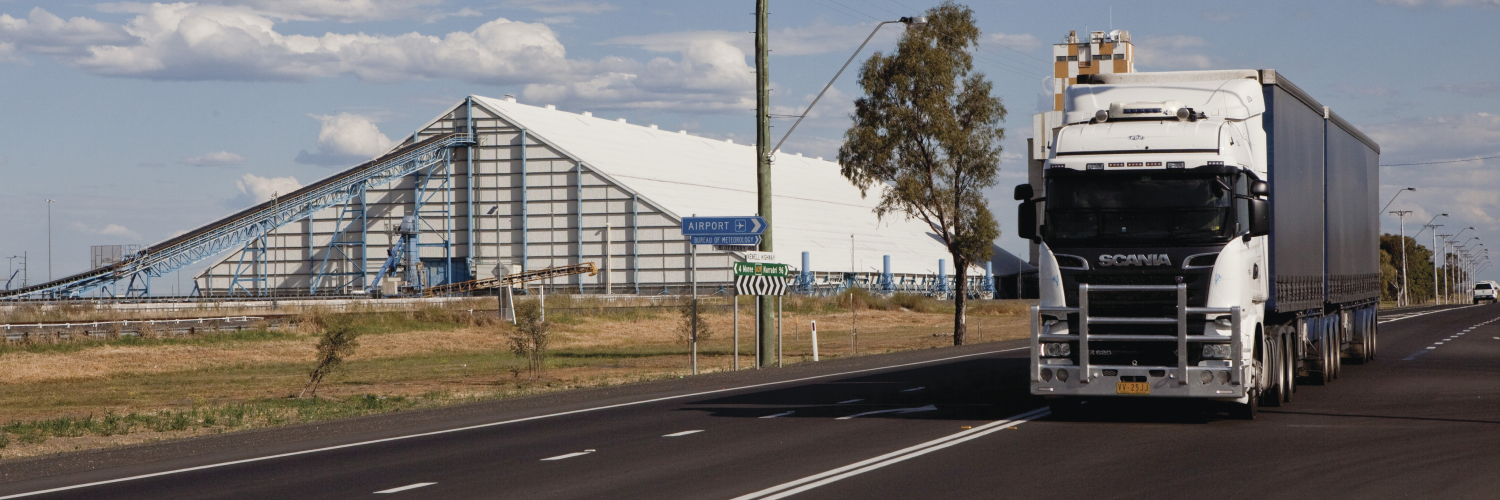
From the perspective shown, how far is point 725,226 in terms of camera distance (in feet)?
95.7

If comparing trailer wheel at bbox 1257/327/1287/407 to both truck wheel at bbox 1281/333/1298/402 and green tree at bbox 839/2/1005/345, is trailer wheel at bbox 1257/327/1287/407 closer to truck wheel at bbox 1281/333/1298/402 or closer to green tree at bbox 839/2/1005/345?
truck wheel at bbox 1281/333/1298/402

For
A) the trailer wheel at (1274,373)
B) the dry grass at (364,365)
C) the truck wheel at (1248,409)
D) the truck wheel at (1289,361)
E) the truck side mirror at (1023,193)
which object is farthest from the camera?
the dry grass at (364,365)

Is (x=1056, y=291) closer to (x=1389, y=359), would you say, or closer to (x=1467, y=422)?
(x=1467, y=422)

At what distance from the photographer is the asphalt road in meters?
11.0

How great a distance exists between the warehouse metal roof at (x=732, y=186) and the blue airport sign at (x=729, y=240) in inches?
1951

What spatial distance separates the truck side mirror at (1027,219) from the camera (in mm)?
14977

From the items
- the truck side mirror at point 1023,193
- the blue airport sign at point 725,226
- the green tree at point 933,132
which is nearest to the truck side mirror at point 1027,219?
the truck side mirror at point 1023,193

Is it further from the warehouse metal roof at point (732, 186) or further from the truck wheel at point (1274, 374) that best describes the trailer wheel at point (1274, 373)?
the warehouse metal roof at point (732, 186)

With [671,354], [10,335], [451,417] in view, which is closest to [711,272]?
[671,354]

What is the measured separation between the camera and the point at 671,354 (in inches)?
1676

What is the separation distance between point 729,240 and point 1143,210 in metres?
15.4

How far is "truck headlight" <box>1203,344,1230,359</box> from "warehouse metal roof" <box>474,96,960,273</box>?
64.5m

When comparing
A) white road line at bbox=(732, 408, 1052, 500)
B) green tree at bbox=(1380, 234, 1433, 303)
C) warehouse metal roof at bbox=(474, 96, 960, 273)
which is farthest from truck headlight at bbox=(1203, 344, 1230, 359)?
green tree at bbox=(1380, 234, 1433, 303)

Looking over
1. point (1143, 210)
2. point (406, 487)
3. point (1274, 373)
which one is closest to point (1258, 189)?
point (1143, 210)
